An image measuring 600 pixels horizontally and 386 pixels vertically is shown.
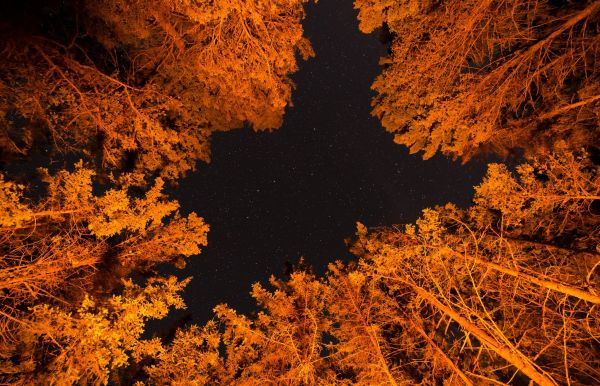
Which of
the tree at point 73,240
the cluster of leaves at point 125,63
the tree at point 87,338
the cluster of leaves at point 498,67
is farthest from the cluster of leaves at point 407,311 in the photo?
the cluster of leaves at point 125,63

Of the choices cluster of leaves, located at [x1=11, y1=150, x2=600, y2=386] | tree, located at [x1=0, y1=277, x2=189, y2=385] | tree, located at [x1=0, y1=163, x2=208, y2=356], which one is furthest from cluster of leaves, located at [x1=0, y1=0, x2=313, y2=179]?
cluster of leaves, located at [x1=11, y1=150, x2=600, y2=386]

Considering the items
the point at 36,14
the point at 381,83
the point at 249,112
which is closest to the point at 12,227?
the point at 36,14

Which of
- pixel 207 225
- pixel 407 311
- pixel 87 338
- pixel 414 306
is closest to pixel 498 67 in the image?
pixel 414 306

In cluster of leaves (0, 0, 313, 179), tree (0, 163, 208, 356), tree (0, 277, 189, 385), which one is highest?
cluster of leaves (0, 0, 313, 179)

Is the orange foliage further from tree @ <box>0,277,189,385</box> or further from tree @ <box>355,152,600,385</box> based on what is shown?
tree @ <box>0,277,189,385</box>

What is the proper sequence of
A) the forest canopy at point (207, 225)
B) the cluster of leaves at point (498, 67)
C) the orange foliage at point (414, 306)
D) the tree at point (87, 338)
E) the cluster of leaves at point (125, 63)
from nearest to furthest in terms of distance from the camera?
the tree at point (87, 338)
the forest canopy at point (207, 225)
the cluster of leaves at point (125, 63)
the orange foliage at point (414, 306)
the cluster of leaves at point (498, 67)

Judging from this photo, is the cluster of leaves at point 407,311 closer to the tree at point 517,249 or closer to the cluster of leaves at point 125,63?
the tree at point 517,249

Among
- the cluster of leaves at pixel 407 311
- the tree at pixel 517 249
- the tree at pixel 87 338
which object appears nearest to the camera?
the tree at pixel 87 338
